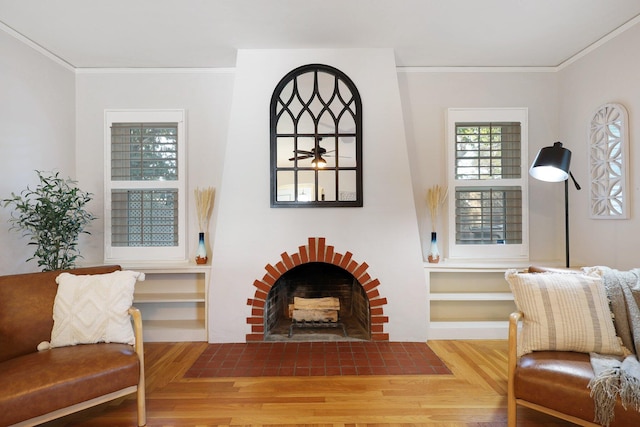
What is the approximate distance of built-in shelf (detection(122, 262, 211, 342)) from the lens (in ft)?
10.7

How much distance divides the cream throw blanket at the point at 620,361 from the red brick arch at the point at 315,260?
1.63 meters


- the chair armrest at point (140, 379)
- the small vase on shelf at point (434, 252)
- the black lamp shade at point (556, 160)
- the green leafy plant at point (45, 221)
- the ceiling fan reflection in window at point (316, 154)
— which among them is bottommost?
the chair armrest at point (140, 379)

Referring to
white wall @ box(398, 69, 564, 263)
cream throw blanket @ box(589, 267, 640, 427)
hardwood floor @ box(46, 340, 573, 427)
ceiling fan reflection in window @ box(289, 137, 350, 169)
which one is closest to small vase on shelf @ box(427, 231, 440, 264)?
white wall @ box(398, 69, 564, 263)

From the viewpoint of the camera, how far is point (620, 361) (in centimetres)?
179

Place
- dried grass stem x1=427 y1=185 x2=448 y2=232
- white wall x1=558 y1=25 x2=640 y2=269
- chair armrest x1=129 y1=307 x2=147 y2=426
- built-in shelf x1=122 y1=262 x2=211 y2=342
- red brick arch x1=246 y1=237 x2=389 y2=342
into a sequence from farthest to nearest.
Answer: dried grass stem x1=427 y1=185 x2=448 y2=232, built-in shelf x1=122 y1=262 x2=211 y2=342, red brick arch x1=246 y1=237 x2=389 y2=342, white wall x1=558 y1=25 x2=640 y2=269, chair armrest x1=129 y1=307 x2=147 y2=426

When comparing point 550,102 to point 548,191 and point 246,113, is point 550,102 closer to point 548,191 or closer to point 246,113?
point 548,191

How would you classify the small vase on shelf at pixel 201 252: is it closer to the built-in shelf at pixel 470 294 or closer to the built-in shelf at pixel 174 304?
the built-in shelf at pixel 174 304

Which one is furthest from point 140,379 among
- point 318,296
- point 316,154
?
point 316,154

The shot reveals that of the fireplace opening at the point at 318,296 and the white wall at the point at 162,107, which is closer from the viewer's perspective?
the fireplace opening at the point at 318,296

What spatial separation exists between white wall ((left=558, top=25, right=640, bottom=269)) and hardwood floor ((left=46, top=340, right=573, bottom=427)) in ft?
4.60

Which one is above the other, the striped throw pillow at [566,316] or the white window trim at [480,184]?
the white window trim at [480,184]

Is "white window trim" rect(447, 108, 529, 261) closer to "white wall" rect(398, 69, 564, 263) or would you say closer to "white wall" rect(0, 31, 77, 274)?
"white wall" rect(398, 69, 564, 263)

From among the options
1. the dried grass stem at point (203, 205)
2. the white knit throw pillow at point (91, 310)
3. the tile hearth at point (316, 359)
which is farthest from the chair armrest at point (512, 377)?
the dried grass stem at point (203, 205)

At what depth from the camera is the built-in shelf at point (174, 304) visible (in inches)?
128
